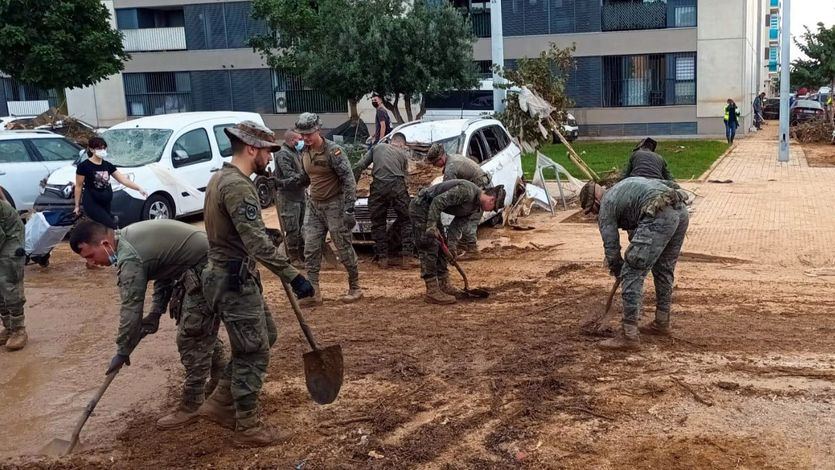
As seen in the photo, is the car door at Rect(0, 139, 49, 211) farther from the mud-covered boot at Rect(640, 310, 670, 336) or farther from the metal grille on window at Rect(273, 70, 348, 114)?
the metal grille on window at Rect(273, 70, 348, 114)

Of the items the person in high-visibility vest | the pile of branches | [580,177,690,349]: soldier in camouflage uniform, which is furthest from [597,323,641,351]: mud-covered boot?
the pile of branches

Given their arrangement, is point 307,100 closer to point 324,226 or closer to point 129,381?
point 324,226

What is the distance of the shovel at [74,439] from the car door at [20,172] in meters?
9.67

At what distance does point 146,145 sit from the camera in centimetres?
1280

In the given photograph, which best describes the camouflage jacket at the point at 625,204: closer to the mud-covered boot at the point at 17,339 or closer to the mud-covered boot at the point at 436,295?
the mud-covered boot at the point at 436,295

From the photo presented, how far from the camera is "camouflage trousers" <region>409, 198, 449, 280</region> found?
7734 mm

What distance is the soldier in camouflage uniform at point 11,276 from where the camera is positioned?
22.9 ft

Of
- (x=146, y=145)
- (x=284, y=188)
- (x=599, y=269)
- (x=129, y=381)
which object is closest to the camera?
(x=129, y=381)

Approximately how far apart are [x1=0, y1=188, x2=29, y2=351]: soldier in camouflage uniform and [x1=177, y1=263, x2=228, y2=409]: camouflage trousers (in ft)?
8.83

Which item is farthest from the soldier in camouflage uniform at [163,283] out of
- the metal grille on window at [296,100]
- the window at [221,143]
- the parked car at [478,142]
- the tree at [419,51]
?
the metal grille on window at [296,100]

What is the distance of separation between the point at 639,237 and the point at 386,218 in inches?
168

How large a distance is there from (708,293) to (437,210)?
8.81ft

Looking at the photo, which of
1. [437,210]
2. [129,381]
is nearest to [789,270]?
[437,210]

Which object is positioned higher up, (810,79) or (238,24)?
(238,24)
